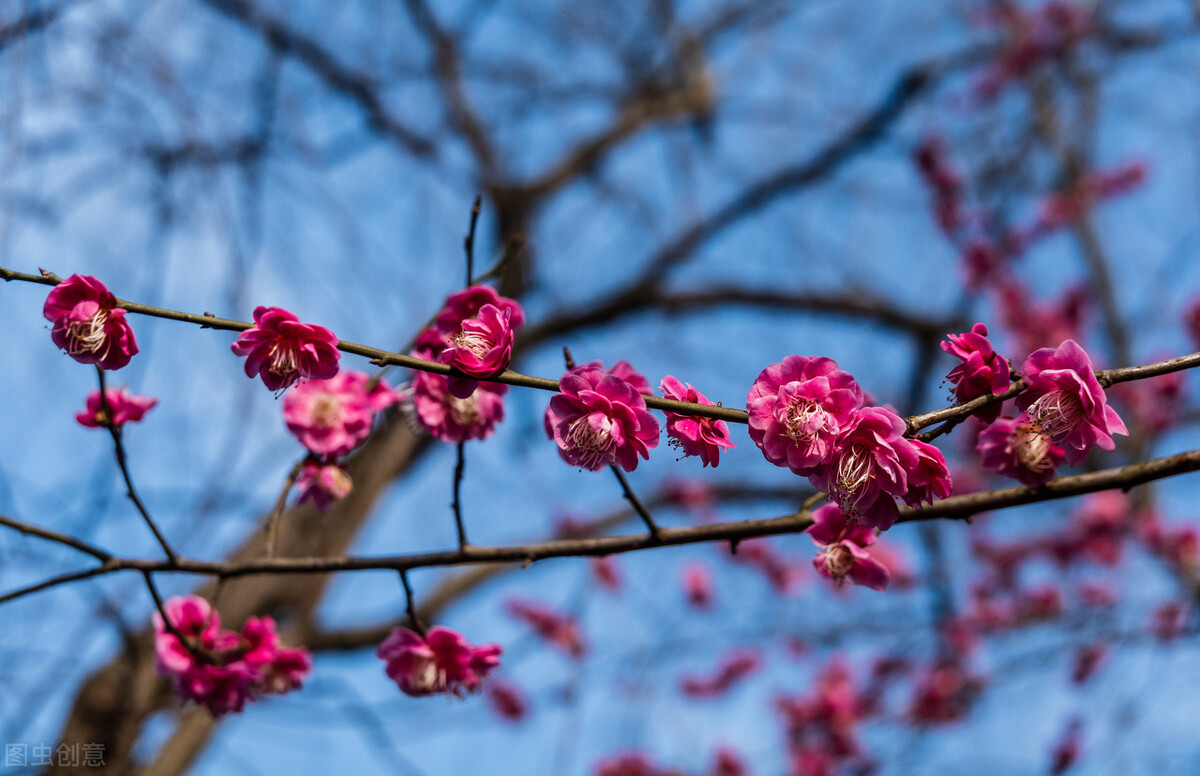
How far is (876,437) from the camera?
94 centimetres

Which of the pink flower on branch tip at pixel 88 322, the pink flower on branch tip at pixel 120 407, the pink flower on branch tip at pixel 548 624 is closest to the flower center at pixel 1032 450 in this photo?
the pink flower on branch tip at pixel 88 322

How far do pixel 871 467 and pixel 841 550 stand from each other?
33cm

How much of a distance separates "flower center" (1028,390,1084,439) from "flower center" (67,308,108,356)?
1.20 metres

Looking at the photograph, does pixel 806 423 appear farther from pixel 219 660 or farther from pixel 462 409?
pixel 219 660

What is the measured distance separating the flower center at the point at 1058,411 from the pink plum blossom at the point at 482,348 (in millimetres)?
642

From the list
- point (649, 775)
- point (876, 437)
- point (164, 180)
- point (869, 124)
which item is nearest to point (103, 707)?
point (164, 180)

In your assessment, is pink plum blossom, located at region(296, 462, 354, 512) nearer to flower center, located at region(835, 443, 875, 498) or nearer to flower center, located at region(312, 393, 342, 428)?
flower center, located at region(312, 393, 342, 428)

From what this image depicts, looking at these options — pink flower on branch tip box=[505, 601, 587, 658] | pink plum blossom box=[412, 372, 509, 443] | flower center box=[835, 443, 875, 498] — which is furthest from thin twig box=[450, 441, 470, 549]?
pink flower on branch tip box=[505, 601, 587, 658]

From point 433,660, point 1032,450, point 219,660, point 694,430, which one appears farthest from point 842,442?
point 219,660

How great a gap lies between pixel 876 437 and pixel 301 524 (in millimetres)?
3014

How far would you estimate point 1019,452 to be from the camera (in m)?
1.22

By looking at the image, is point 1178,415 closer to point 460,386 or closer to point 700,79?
point 700,79

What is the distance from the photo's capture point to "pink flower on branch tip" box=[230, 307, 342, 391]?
1.10 metres

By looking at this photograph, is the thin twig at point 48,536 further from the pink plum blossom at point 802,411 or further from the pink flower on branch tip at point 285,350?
the pink plum blossom at point 802,411
